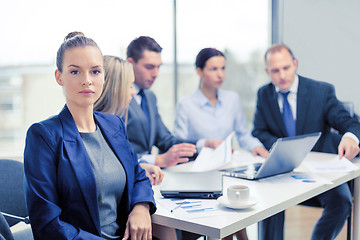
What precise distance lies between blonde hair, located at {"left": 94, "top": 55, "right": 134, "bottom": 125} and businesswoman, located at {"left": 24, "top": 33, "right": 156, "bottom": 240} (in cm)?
40

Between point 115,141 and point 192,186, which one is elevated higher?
point 115,141

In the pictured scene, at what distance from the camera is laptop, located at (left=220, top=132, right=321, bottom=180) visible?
1719 millimetres

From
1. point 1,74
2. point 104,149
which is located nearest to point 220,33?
point 1,74

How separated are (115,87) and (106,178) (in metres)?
0.66

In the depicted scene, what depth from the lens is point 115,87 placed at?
191cm

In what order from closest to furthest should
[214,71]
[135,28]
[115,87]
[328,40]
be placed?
[115,87], [214,71], [328,40], [135,28]

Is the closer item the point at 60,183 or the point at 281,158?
the point at 60,183

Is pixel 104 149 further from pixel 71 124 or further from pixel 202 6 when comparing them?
pixel 202 6

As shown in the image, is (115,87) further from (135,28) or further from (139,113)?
(135,28)

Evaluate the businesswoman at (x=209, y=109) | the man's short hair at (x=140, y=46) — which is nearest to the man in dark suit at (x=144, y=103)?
the man's short hair at (x=140, y=46)

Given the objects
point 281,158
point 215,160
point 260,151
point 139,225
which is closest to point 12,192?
point 139,225

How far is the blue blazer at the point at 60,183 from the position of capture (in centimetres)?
121

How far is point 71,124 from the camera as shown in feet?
4.43

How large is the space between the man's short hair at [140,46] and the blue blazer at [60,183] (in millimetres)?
1279
